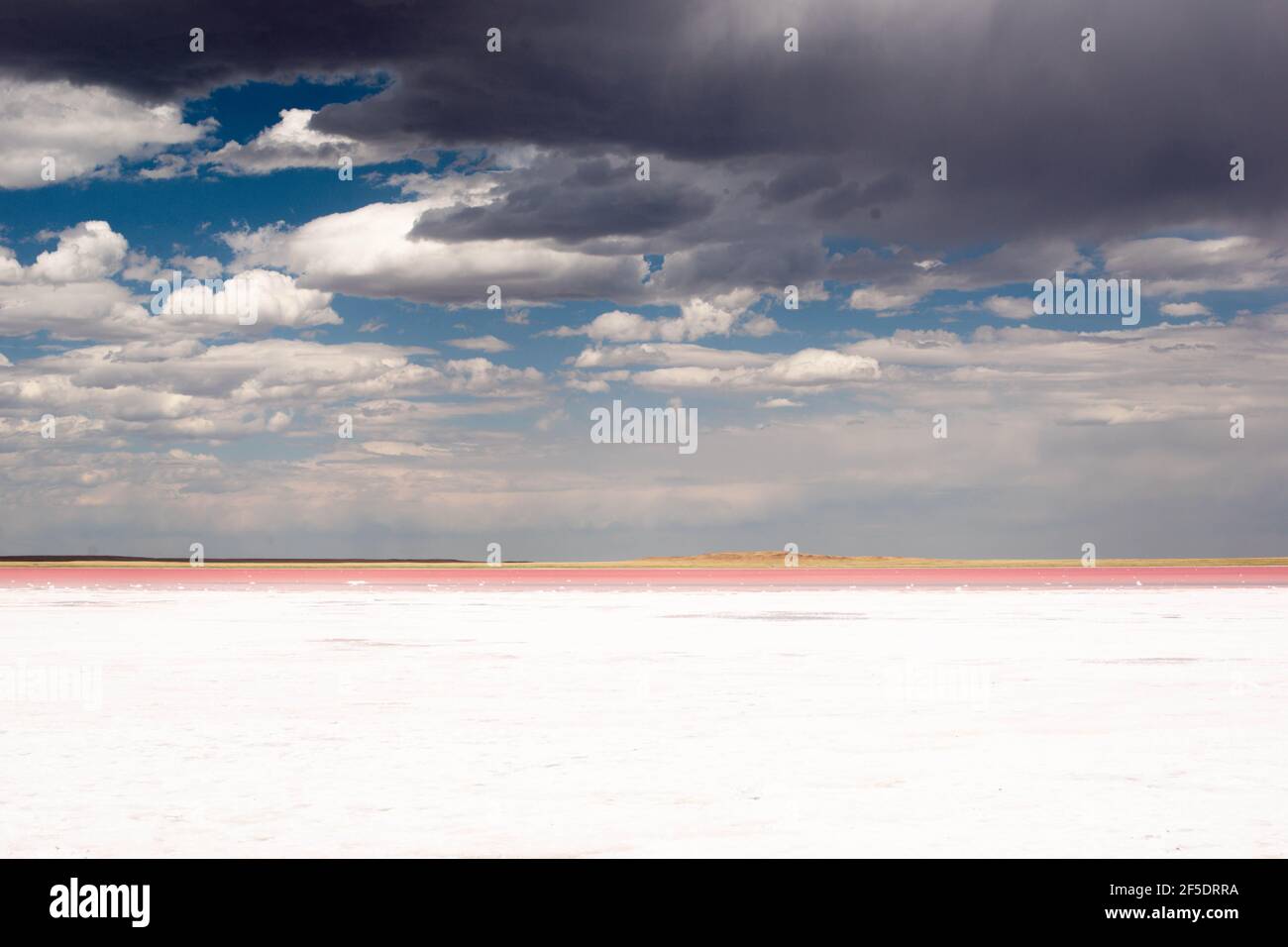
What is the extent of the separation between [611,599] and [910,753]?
36923 mm

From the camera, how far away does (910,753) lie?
1209 centimetres

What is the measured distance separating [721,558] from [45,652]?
15451cm

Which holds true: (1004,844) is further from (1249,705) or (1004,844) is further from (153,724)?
(153,724)

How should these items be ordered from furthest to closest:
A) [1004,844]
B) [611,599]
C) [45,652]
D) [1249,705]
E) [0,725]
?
[611,599], [45,652], [1249,705], [0,725], [1004,844]

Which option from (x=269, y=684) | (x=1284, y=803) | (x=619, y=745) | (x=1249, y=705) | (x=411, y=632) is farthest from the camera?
(x=411, y=632)

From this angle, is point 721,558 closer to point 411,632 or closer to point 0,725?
point 411,632

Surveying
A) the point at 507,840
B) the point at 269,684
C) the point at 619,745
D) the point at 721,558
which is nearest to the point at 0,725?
the point at 269,684

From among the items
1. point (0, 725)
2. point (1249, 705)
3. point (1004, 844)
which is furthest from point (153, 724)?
point (1249, 705)

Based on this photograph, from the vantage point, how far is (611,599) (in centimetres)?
4875

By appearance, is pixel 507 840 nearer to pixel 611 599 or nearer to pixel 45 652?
pixel 45 652

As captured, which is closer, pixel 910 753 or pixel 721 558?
pixel 910 753

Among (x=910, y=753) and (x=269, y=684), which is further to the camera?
(x=269, y=684)
